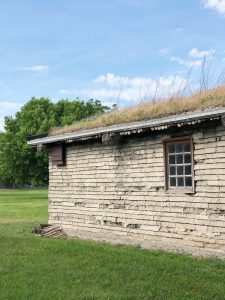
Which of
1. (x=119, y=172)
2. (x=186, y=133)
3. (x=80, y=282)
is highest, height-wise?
(x=186, y=133)

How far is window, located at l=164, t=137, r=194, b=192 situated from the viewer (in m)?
10.2

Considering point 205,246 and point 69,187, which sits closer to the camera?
point 205,246

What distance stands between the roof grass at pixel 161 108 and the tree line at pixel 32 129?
82.8 feet

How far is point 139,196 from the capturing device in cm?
1128

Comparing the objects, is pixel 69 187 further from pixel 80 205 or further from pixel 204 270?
pixel 204 270

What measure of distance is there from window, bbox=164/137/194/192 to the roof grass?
2.24ft

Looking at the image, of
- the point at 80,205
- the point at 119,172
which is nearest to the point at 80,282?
the point at 119,172

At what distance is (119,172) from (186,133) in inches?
97.4

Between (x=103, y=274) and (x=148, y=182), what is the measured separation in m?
3.45

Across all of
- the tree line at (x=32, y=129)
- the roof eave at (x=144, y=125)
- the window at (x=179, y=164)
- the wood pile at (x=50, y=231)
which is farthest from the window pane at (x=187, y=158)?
the tree line at (x=32, y=129)

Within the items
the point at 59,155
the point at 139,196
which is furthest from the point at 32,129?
the point at 139,196

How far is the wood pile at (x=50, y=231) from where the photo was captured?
13531 mm

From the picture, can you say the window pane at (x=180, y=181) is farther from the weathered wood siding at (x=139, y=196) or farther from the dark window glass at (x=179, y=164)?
the weathered wood siding at (x=139, y=196)

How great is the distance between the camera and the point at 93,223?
41.7 ft
